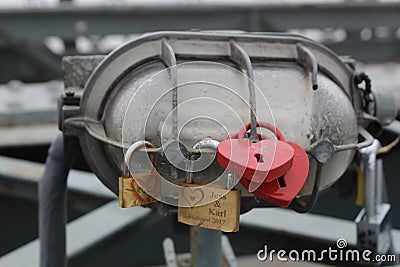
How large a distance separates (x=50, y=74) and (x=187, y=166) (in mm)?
5353

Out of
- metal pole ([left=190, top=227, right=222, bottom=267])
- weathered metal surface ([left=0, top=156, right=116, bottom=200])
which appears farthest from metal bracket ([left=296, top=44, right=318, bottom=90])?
weathered metal surface ([left=0, top=156, right=116, bottom=200])

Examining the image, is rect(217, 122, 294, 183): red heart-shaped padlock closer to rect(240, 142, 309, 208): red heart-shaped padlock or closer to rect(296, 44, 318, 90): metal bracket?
rect(240, 142, 309, 208): red heart-shaped padlock

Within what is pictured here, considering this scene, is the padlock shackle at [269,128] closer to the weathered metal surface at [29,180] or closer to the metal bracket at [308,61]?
the metal bracket at [308,61]

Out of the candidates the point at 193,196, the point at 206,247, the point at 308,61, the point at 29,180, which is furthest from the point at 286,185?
the point at 29,180

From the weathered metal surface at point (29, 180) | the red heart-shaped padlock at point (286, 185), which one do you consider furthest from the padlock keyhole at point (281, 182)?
the weathered metal surface at point (29, 180)

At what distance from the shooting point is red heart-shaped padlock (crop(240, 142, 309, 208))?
522 mm

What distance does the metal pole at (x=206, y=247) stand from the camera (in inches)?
38.7

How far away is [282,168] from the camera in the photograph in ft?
1.66

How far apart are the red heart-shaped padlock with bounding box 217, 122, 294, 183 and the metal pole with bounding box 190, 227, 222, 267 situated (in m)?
0.48

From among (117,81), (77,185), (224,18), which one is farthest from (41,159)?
(224,18)

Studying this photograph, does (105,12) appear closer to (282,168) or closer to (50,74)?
(50,74)

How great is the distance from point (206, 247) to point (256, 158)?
522 millimetres

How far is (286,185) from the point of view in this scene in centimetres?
53

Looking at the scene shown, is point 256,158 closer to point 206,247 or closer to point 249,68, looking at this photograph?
point 249,68
